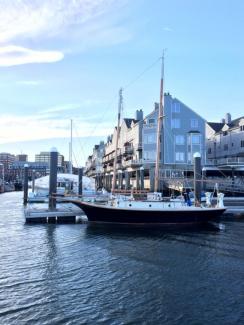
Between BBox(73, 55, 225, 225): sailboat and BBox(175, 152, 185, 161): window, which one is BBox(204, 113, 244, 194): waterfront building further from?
BBox(73, 55, 225, 225): sailboat

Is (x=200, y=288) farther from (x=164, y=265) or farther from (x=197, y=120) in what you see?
(x=197, y=120)

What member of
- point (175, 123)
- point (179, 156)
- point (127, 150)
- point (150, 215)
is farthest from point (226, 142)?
point (150, 215)

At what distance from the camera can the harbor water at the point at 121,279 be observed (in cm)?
1196

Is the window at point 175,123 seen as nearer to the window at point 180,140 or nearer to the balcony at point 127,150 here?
the window at point 180,140

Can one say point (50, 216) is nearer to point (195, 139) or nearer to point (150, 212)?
point (150, 212)

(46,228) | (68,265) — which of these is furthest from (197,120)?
(68,265)

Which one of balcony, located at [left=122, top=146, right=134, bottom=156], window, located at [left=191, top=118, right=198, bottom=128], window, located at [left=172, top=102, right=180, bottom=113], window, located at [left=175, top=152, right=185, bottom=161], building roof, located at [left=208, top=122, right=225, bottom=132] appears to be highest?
window, located at [left=172, top=102, right=180, bottom=113]

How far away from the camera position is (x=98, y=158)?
145 metres

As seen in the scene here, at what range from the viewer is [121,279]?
15.7 meters

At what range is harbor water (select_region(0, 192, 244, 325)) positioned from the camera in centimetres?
1196

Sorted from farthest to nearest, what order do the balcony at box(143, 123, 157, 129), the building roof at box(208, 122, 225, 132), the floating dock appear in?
the building roof at box(208, 122, 225, 132), the balcony at box(143, 123, 157, 129), the floating dock

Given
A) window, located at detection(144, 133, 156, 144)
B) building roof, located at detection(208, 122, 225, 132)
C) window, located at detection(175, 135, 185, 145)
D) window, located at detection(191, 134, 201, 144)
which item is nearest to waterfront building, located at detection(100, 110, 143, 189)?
window, located at detection(144, 133, 156, 144)

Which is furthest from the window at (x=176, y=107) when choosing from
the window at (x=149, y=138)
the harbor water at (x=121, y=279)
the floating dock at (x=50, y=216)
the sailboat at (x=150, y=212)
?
the harbor water at (x=121, y=279)

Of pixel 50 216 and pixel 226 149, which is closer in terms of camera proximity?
pixel 50 216
